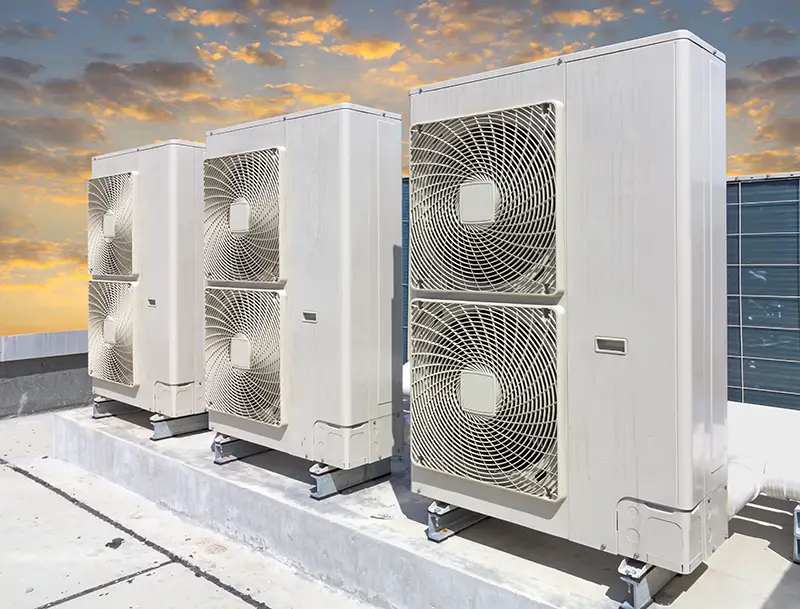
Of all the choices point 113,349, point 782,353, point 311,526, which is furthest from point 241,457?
point 782,353

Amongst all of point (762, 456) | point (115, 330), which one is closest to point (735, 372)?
point (762, 456)

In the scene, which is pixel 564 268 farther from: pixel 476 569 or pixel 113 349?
pixel 113 349

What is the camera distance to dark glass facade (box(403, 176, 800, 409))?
6.29 m

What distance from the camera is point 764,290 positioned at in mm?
6441

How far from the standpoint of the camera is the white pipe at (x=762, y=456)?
2.61 m

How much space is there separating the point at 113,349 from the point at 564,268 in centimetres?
350

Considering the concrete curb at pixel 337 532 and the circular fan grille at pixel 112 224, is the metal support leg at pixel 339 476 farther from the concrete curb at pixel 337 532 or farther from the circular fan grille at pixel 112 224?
the circular fan grille at pixel 112 224

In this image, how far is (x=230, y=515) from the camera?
12.0 feet

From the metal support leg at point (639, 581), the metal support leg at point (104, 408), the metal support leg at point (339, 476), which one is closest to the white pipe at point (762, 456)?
the metal support leg at point (639, 581)

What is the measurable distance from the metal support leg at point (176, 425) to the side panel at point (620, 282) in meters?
2.95

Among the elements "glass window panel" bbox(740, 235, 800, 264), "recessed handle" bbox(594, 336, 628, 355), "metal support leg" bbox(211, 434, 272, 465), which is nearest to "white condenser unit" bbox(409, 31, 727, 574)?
"recessed handle" bbox(594, 336, 628, 355)

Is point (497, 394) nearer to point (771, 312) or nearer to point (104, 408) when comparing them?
point (104, 408)

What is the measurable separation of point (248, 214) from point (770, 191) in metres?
4.99

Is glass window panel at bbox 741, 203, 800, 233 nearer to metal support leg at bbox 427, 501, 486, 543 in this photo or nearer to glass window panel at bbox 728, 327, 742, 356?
glass window panel at bbox 728, 327, 742, 356
